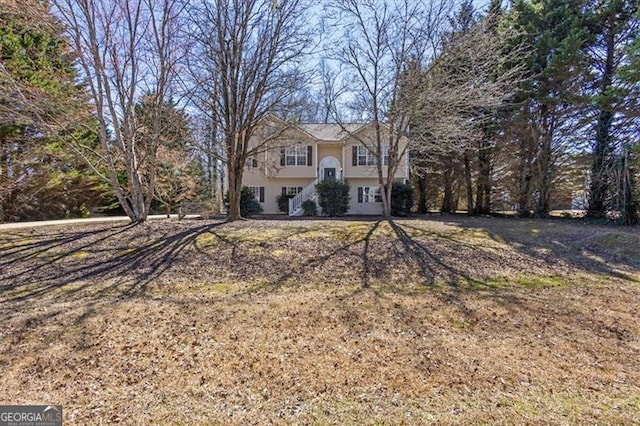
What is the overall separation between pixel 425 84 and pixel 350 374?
1133cm

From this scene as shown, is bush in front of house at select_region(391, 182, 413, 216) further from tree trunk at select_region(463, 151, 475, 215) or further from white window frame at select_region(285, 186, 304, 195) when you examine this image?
white window frame at select_region(285, 186, 304, 195)

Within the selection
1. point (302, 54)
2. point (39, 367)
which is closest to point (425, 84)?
point (302, 54)

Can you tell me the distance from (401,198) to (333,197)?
13.2 feet

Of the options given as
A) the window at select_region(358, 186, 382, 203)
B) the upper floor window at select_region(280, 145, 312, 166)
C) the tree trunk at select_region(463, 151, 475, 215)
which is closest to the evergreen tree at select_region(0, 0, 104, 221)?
the upper floor window at select_region(280, 145, 312, 166)

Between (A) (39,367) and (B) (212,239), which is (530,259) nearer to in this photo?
(B) (212,239)

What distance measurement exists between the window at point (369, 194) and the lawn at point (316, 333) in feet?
45.4

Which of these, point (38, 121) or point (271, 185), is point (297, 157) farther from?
point (38, 121)

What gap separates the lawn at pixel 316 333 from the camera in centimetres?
296

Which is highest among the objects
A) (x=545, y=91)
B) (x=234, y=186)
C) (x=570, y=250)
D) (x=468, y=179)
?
(x=545, y=91)

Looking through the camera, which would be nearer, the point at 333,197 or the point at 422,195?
the point at 333,197

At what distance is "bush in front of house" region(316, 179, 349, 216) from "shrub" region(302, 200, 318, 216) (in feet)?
1.46

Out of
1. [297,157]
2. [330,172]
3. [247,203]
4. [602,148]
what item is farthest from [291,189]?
[602,148]

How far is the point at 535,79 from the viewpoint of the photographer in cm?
1762

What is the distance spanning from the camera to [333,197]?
19297 millimetres
